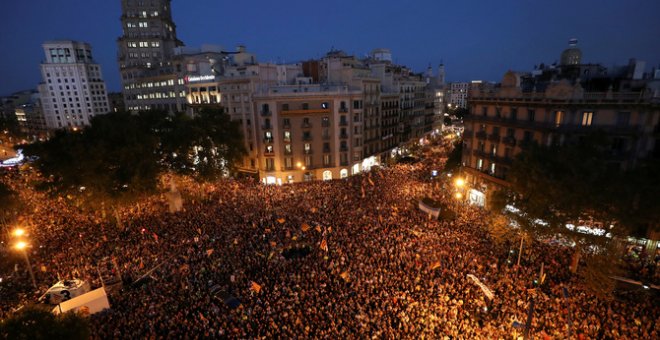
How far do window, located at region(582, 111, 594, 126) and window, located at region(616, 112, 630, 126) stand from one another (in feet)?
5.68

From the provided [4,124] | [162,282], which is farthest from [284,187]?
[4,124]

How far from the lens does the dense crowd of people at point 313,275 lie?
17.1 metres

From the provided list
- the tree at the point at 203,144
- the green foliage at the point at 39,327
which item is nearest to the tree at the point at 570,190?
the green foliage at the point at 39,327

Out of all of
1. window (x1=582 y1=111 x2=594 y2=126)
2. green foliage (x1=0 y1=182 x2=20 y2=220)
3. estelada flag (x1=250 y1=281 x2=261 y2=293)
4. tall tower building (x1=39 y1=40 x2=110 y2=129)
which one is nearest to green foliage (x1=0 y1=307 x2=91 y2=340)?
estelada flag (x1=250 y1=281 x2=261 y2=293)

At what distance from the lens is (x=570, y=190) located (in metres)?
20.7

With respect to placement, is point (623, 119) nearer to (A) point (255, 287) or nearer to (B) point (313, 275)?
(B) point (313, 275)

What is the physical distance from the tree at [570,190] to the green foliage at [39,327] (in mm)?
25287

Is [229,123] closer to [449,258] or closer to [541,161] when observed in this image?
[449,258]

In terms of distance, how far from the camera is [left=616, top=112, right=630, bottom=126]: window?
26.8 metres

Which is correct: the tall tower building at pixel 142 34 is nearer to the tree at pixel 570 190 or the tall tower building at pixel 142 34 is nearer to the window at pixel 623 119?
the tree at pixel 570 190

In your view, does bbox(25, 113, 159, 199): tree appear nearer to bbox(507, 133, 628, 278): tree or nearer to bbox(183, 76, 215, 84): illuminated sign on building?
bbox(183, 76, 215, 84): illuminated sign on building

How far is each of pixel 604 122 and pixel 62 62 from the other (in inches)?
5295

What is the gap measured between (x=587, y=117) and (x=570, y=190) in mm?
12280

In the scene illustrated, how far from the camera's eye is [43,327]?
11.9 m
